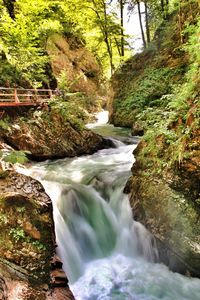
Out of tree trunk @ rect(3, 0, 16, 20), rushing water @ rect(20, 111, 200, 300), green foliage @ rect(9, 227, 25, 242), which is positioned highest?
tree trunk @ rect(3, 0, 16, 20)

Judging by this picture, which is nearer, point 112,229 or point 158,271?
point 158,271

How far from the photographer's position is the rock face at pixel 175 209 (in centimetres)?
557

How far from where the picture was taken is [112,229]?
23.2 ft

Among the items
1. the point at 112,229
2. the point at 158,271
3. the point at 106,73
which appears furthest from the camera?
the point at 106,73

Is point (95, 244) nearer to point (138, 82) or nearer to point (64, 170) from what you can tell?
point (64, 170)

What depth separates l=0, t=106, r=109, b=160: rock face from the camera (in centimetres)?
998

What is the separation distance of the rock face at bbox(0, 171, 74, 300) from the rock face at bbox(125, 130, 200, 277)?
7.31ft

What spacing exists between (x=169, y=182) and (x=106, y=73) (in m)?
27.3

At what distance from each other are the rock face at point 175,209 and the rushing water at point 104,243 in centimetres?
31

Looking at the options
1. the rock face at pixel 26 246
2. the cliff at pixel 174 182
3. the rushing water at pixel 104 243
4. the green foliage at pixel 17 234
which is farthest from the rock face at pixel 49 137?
the green foliage at pixel 17 234

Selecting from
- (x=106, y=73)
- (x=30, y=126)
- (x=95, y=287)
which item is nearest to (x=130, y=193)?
(x=95, y=287)

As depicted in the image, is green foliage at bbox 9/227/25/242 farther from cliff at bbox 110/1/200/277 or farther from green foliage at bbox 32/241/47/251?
cliff at bbox 110/1/200/277

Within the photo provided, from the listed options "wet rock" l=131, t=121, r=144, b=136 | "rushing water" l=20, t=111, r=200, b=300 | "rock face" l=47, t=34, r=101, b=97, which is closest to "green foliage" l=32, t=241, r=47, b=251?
"rushing water" l=20, t=111, r=200, b=300

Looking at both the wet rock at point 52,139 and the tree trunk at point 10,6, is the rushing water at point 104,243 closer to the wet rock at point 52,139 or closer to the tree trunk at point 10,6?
the wet rock at point 52,139
